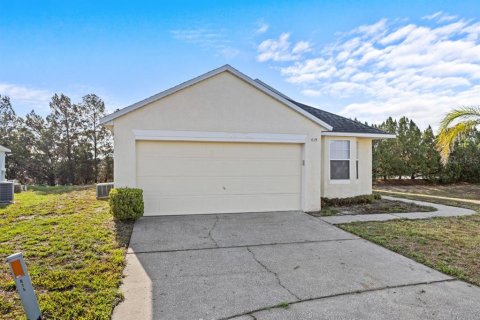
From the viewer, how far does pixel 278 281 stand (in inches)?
170

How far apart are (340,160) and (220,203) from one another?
5138 mm

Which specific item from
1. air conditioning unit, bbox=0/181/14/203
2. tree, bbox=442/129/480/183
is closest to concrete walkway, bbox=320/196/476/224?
air conditioning unit, bbox=0/181/14/203

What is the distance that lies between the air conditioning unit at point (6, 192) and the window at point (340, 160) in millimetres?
12459

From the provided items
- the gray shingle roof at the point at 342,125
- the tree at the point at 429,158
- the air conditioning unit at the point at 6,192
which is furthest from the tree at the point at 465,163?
the air conditioning unit at the point at 6,192

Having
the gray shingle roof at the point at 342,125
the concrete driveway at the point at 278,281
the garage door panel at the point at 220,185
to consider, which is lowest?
the concrete driveway at the point at 278,281

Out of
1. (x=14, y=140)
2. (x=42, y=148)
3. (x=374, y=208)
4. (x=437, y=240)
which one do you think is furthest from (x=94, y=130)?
(x=437, y=240)

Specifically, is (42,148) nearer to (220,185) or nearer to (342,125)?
(220,185)

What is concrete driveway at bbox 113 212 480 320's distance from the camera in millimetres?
3463

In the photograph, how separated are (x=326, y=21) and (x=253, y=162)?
6.03 meters

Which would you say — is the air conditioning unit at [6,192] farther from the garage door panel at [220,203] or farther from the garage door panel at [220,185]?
the garage door panel at [220,203]

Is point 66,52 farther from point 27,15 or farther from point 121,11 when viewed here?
point 121,11

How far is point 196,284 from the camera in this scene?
4.18 meters

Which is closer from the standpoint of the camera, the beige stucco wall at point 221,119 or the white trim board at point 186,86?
the white trim board at point 186,86

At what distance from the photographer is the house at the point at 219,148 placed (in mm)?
8516
